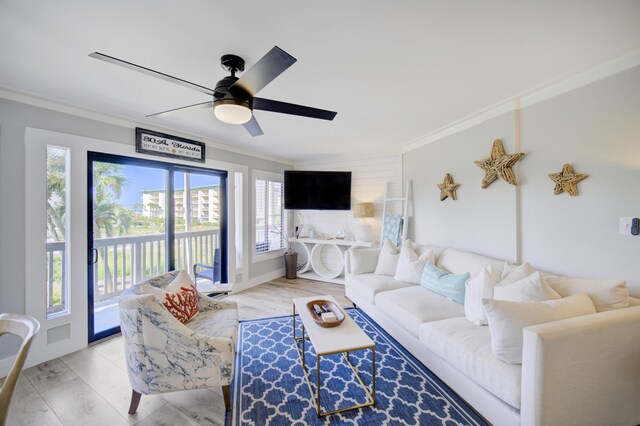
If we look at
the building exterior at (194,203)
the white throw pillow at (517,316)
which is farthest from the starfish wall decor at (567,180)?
the building exterior at (194,203)

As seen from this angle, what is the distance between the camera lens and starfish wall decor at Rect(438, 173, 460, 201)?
3.28 metres

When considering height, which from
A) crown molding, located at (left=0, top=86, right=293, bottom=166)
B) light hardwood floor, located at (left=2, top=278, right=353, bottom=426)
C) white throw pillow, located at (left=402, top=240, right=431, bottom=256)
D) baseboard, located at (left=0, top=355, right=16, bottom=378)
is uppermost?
crown molding, located at (left=0, top=86, right=293, bottom=166)

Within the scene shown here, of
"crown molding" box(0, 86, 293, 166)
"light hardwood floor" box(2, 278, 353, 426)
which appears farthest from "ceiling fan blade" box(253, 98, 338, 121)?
"light hardwood floor" box(2, 278, 353, 426)

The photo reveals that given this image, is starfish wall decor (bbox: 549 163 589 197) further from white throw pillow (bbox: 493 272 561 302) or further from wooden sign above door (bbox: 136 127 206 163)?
wooden sign above door (bbox: 136 127 206 163)

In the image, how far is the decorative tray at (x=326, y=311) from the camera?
2051 millimetres

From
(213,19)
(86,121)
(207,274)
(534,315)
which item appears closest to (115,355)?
(207,274)

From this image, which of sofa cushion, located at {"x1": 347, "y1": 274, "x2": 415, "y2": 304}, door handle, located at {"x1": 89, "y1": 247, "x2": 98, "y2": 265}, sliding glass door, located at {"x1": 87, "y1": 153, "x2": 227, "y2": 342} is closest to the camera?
door handle, located at {"x1": 89, "y1": 247, "x2": 98, "y2": 265}

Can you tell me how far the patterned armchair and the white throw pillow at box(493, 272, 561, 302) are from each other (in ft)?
6.74

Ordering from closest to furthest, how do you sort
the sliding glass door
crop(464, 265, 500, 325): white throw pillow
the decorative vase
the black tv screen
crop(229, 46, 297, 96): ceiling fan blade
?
crop(229, 46, 297, 96): ceiling fan blade, crop(464, 265, 500, 325): white throw pillow, the sliding glass door, the black tv screen, the decorative vase

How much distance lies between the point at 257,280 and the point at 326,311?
2726 millimetres

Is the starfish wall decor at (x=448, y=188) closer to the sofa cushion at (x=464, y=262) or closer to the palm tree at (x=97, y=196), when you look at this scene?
the sofa cushion at (x=464, y=262)

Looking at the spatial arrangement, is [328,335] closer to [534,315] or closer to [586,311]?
[534,315]

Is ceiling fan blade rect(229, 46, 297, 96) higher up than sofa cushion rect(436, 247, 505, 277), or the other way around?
ceiling fan blade rect(229, 46, 297, 96)

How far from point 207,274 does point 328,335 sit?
282cm
